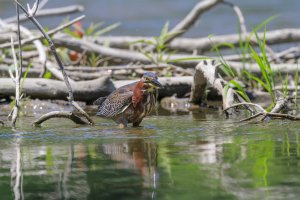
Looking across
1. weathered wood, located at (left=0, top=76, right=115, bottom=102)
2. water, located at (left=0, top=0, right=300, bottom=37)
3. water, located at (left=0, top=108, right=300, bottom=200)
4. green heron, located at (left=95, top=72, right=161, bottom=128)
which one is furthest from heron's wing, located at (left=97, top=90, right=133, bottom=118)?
water, located at (left=0, top=0, right=300, bottom=37)

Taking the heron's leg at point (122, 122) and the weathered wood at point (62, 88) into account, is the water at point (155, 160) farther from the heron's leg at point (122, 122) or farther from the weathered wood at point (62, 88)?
the weathered wood at point (62, 88)

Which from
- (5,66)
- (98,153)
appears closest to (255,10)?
(5,66)

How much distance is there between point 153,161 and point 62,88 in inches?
168

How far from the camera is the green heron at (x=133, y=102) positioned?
7969 millimetres

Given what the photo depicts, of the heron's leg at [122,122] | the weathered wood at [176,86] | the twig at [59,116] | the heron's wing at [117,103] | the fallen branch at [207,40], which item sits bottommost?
the heron's leg at [122,122]

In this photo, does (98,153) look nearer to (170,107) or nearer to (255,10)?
(170,107)

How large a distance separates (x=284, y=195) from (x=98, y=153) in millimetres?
1994

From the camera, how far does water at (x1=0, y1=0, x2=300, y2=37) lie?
17.2m

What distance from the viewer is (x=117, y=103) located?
8172 mm

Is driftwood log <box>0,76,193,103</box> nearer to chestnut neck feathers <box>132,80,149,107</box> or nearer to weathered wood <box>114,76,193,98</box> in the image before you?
weathered wood <box>114,76,193,98</box>

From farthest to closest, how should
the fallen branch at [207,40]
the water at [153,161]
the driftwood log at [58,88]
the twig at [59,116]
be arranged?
1. the fallen branch at [207,40]
2. the driftwood log at [58,88]
3. the twig at [59,116]
4. the water at [153,161]

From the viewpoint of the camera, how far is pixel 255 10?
61.7 feet

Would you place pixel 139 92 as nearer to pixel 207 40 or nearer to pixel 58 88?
pixel 58 88

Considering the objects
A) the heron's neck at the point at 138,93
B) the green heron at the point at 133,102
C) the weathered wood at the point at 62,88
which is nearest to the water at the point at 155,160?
the green heron at the point at 133,102
